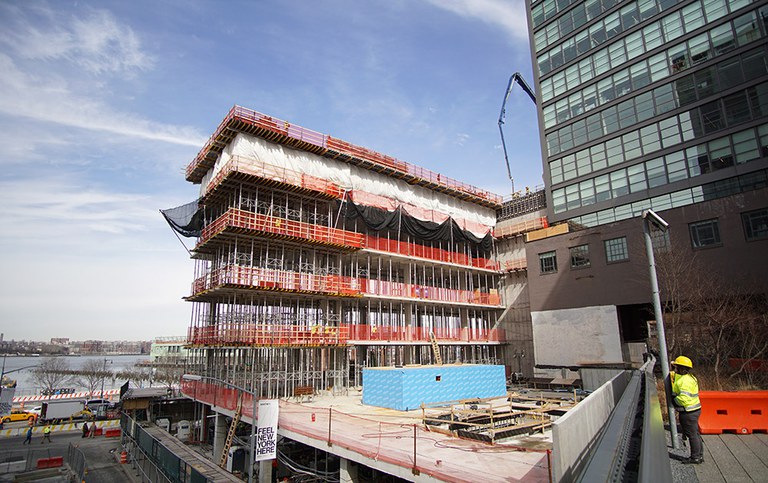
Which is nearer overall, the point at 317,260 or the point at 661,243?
the point at 661,243

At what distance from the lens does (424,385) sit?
24.2 m

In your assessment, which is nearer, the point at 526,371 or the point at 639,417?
the point at 639,417

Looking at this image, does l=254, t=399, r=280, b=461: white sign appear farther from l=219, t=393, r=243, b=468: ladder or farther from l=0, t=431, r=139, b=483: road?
l=0, t=431, r=139, b=483: road

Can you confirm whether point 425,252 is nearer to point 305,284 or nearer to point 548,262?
point 548,262

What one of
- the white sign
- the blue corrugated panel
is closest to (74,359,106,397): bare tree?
the blue corrugated panel

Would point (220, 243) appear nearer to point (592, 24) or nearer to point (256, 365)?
point (256, 365)

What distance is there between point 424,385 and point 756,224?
82.2 feet

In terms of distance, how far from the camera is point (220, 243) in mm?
32812

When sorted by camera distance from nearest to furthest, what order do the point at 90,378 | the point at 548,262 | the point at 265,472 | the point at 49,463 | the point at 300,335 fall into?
the point at 265,472 → the point at 49,463 → the point at 300,335 → the point at 548,262 → the point at 90,378

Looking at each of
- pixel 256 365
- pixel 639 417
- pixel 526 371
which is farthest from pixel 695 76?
pixel 256 365

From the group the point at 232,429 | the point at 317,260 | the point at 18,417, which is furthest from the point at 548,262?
the point at 18,417

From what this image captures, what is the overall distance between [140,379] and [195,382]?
84139 mm

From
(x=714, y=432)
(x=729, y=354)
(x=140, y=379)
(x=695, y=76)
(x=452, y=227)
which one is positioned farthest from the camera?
(x=140, y=379)

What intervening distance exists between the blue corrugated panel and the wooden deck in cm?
1427
